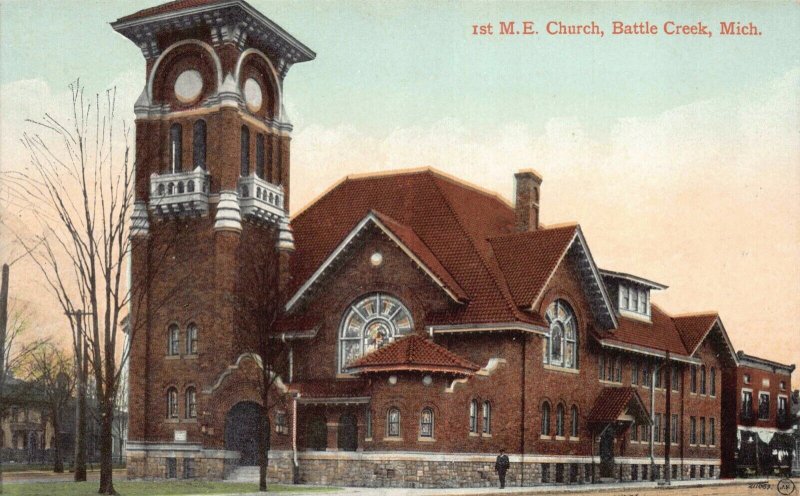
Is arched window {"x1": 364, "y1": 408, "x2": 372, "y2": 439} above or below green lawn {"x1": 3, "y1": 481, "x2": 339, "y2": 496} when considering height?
above

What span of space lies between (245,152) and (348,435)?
11865 millimetres

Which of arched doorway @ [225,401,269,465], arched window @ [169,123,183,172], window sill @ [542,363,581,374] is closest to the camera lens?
arched doorway @ [225,401,269,465]

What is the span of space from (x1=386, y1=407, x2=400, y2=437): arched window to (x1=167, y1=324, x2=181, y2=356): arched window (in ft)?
31.6

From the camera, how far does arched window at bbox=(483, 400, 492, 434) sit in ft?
138

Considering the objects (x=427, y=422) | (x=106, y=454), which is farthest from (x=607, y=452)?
(x=106, y=454)

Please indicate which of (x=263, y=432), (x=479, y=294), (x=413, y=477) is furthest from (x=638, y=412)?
(x=263, y=432)

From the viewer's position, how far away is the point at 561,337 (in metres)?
46.2

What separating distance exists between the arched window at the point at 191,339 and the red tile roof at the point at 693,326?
2395cm

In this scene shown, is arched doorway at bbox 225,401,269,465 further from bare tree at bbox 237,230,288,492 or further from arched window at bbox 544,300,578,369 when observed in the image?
arched window at bbox 544,300,578,369

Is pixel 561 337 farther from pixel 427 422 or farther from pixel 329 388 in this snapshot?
pixel 329 388

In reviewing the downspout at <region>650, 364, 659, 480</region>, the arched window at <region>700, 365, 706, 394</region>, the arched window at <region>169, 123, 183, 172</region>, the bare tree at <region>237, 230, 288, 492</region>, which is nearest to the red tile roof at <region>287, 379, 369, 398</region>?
the bare tree at <region>237, 230, 288, 492</region>

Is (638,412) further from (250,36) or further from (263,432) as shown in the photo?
(250,36)

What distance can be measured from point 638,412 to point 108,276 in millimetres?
24528

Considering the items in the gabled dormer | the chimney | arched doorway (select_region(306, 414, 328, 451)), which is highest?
the chimney
